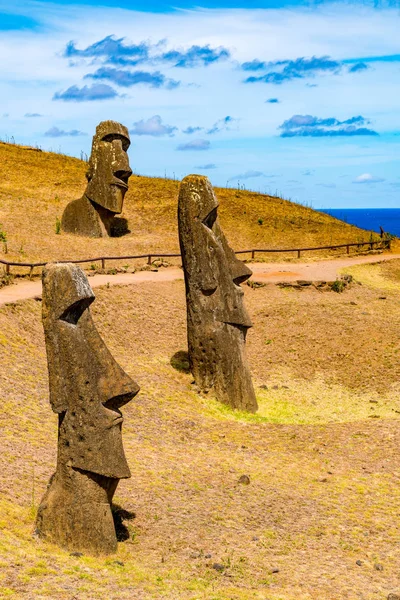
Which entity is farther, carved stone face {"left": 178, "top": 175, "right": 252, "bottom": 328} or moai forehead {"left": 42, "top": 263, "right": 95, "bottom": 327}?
carved stone face {"left": 178, "top": 175, "right": 252, "bottom": 328}

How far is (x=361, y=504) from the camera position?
45.7 ft

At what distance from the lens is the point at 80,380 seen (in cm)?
1069

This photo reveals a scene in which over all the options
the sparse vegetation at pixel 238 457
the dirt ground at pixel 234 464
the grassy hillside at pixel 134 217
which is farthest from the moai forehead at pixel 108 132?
the dirt ground at pixel 234 464

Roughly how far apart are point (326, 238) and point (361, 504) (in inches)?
1082

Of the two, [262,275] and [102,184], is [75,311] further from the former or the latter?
[102,184]

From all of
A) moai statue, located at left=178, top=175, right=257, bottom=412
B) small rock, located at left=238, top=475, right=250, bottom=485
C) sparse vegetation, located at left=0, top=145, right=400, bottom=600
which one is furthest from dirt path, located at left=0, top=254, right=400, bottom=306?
small rock, located at left=238, top=475, right=250, bottom=485

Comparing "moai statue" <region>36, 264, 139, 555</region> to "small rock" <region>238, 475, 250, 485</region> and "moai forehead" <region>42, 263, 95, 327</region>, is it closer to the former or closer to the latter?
"moai forehead" <region>42, 263, 95, 327</region>

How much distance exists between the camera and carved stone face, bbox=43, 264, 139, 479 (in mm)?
10516

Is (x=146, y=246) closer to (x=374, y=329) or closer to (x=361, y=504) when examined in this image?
(x=374, y=329)

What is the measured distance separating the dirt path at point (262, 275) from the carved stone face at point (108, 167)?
5.20 m

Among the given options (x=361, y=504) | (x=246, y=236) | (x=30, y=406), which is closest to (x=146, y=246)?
(x=246, y=236)

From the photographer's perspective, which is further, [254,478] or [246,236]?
[246,236]

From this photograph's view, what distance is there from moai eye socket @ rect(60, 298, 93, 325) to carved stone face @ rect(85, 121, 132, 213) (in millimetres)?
24785

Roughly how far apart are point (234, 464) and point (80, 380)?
5.64m
